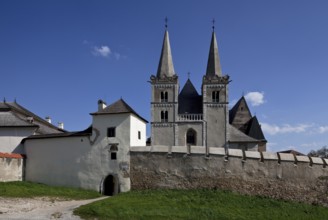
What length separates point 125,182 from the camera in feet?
63.3

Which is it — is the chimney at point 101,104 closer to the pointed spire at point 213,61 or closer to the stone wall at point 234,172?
the stone wall at point 234,172

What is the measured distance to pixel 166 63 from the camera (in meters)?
40.9

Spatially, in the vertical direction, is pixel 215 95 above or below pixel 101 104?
above

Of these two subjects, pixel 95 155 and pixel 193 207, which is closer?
pixel 193 207

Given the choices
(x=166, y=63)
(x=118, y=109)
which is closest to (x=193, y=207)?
(x=118, y=109)

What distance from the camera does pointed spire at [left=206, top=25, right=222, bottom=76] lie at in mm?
40684

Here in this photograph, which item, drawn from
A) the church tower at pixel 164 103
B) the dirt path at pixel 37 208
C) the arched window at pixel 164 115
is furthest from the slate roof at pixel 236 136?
the dirt path at pixel 37 208

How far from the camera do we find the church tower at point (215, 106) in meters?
38.3

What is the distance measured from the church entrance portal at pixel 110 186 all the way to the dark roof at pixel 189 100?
20.7m

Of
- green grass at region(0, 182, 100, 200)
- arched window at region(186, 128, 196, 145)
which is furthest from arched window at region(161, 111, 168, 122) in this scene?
green grass at region(0, 182, 100, 200)

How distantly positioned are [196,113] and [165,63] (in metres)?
7.44

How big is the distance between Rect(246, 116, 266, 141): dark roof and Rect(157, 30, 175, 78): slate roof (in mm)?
11527

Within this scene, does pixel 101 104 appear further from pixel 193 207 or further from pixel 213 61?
pixel 213 61

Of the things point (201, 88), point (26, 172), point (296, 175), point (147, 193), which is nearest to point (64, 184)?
point (26, 172)
